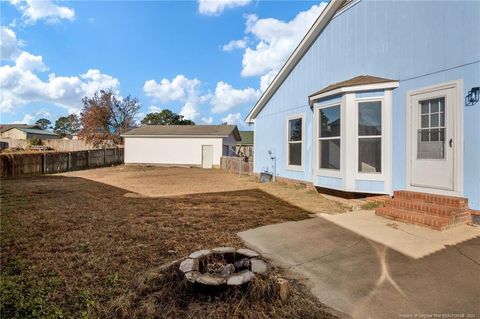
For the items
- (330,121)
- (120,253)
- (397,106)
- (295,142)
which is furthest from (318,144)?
(120,253)

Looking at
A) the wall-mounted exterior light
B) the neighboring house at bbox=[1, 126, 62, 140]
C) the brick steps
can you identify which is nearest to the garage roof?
the brick steps

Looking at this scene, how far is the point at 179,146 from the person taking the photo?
85.8 ft

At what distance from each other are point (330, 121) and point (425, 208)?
3247 mm

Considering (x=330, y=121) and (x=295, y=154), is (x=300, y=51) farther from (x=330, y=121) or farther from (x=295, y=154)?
(x=295, y=154)

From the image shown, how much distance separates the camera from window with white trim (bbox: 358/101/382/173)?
680 cm

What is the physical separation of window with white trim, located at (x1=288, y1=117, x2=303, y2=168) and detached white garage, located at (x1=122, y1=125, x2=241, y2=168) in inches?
601

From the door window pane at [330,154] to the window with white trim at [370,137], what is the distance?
0.64 m

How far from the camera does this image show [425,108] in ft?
19.6

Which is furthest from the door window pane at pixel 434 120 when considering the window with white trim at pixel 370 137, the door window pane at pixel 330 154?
the door window pane at pixel 330 154

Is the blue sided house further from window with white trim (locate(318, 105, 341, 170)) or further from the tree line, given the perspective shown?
the tree line

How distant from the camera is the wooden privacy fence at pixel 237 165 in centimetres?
1773

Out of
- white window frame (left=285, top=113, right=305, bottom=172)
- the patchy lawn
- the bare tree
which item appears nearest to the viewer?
the patchy lawn

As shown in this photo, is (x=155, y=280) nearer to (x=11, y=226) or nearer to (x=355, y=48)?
(x=11, y=226)

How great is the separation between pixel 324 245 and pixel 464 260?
1.70 meters
